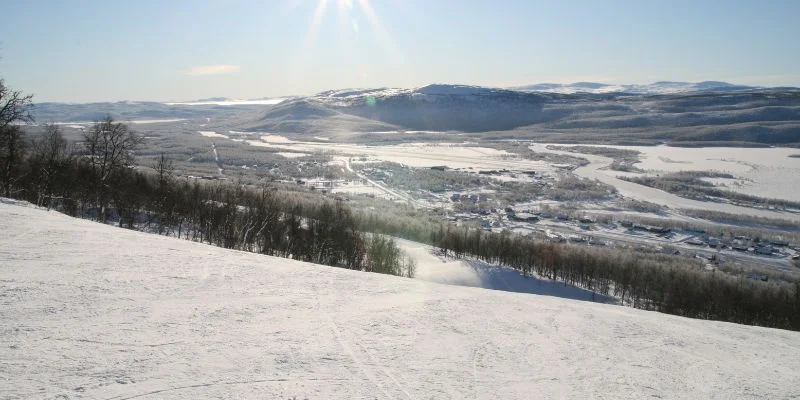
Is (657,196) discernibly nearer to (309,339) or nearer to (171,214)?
(171,214)

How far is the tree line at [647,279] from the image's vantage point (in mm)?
33656

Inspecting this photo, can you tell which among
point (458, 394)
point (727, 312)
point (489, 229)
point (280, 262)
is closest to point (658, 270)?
point (727, 312)

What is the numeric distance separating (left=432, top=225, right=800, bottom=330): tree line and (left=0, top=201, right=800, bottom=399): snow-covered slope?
2727cm

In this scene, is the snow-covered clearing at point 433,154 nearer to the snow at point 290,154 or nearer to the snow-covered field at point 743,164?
the snow at point 290,154

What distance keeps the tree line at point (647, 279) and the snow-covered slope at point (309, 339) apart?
→ 27272 millimetres

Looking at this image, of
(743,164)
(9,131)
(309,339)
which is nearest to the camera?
(309,339)

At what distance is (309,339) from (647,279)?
124 feet

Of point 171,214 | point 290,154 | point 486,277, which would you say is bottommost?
point 486,277

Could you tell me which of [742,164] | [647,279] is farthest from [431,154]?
[647,279]

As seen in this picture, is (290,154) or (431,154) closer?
(290,154)

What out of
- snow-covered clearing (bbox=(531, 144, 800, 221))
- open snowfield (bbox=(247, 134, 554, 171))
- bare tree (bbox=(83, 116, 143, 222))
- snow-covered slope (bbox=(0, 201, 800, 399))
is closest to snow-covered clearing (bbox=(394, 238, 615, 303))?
bare tree (bbox=(83, 116, 143, 222))

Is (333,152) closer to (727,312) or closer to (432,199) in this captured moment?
(432,199)

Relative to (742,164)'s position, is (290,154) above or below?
below

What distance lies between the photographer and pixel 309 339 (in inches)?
271
